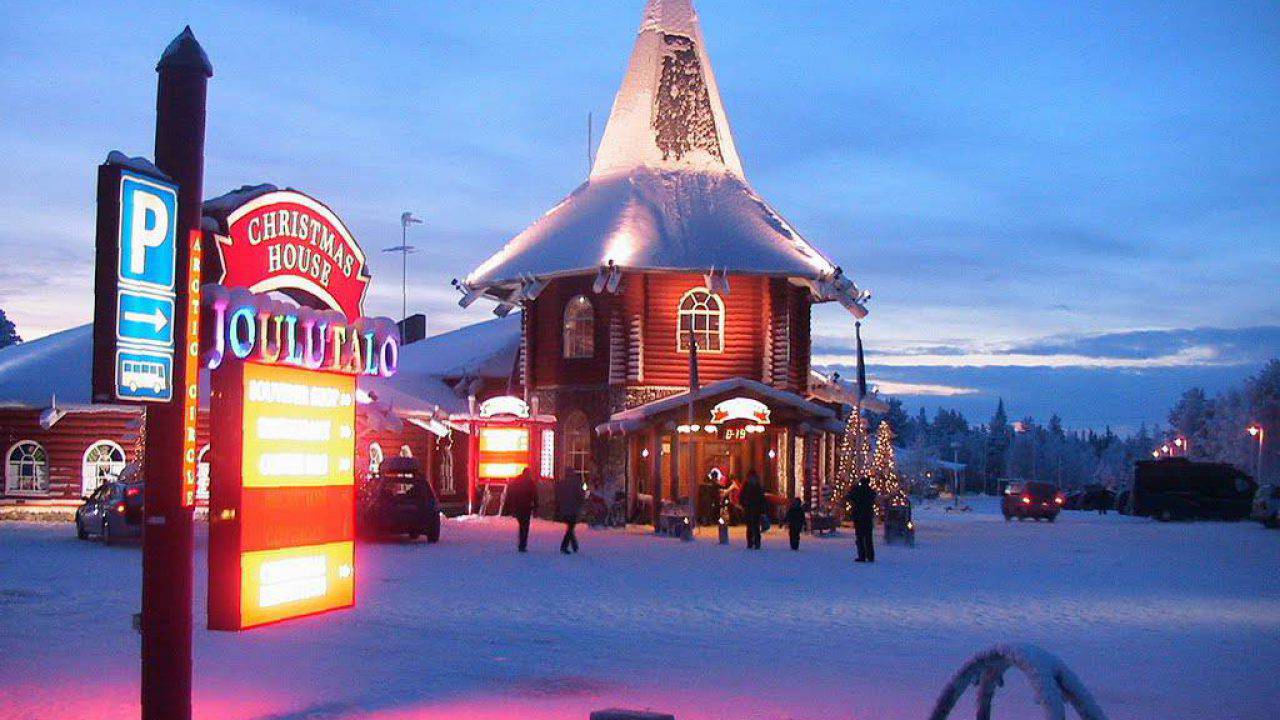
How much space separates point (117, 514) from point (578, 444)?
14.4 metres

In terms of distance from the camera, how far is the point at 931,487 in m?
100

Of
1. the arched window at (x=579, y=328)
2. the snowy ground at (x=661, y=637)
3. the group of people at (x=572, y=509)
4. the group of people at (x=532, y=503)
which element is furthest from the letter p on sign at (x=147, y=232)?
the arched window at (x=579, y=328)

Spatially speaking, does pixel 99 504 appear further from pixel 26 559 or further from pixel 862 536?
pixel 862 536

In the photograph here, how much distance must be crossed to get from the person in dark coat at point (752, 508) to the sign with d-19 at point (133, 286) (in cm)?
2113

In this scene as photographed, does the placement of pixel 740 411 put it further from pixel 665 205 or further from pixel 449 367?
pixel 449 367

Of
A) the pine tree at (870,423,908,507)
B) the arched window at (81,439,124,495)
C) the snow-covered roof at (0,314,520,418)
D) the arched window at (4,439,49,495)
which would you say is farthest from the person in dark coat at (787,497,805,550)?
the arched window at (4,439,49,495)

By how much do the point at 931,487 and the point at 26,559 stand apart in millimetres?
83029

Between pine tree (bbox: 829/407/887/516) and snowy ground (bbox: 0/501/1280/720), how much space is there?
9.31m

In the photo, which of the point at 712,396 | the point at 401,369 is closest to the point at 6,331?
the point at 401,369

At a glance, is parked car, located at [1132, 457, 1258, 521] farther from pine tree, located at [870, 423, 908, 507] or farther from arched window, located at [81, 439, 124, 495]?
arched window, located at [81, 439, 124, 495]

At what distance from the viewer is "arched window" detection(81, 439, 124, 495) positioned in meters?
38.8

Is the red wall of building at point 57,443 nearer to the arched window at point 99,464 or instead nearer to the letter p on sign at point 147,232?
the arched window at point 99,464

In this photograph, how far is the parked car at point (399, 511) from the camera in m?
28.3

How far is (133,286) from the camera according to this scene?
7.86m
